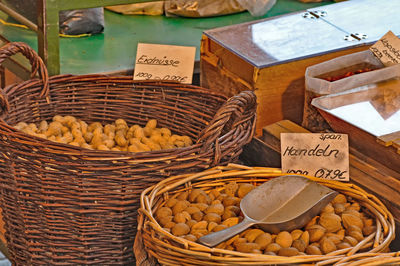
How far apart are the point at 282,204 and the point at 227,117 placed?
0.19m

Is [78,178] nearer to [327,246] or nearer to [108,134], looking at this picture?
[108,134]

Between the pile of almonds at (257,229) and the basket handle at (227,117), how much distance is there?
0.10m

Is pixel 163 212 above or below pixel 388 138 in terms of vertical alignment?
below

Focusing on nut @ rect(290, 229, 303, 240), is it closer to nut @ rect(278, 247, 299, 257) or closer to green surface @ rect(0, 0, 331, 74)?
nut @ rect(278, 247, 299, 257)

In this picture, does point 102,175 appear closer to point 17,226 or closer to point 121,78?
point 17,226

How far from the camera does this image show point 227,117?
1.14 meters

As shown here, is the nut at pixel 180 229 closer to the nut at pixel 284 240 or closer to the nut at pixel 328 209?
the nut at pixel 284 240

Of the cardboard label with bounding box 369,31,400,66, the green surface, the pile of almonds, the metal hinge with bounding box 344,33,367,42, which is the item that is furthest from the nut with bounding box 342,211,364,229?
the green surface

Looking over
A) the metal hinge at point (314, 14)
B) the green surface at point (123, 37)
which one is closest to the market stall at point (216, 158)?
the metal hinge at point (314, 14)

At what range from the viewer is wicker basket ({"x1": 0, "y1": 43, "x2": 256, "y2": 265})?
Result: 1.15m

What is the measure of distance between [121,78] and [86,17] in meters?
0.56

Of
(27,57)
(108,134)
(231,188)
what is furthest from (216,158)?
(27,57)

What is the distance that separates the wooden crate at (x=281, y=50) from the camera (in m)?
1.46

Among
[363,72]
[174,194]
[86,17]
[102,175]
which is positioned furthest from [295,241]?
[86,17]
